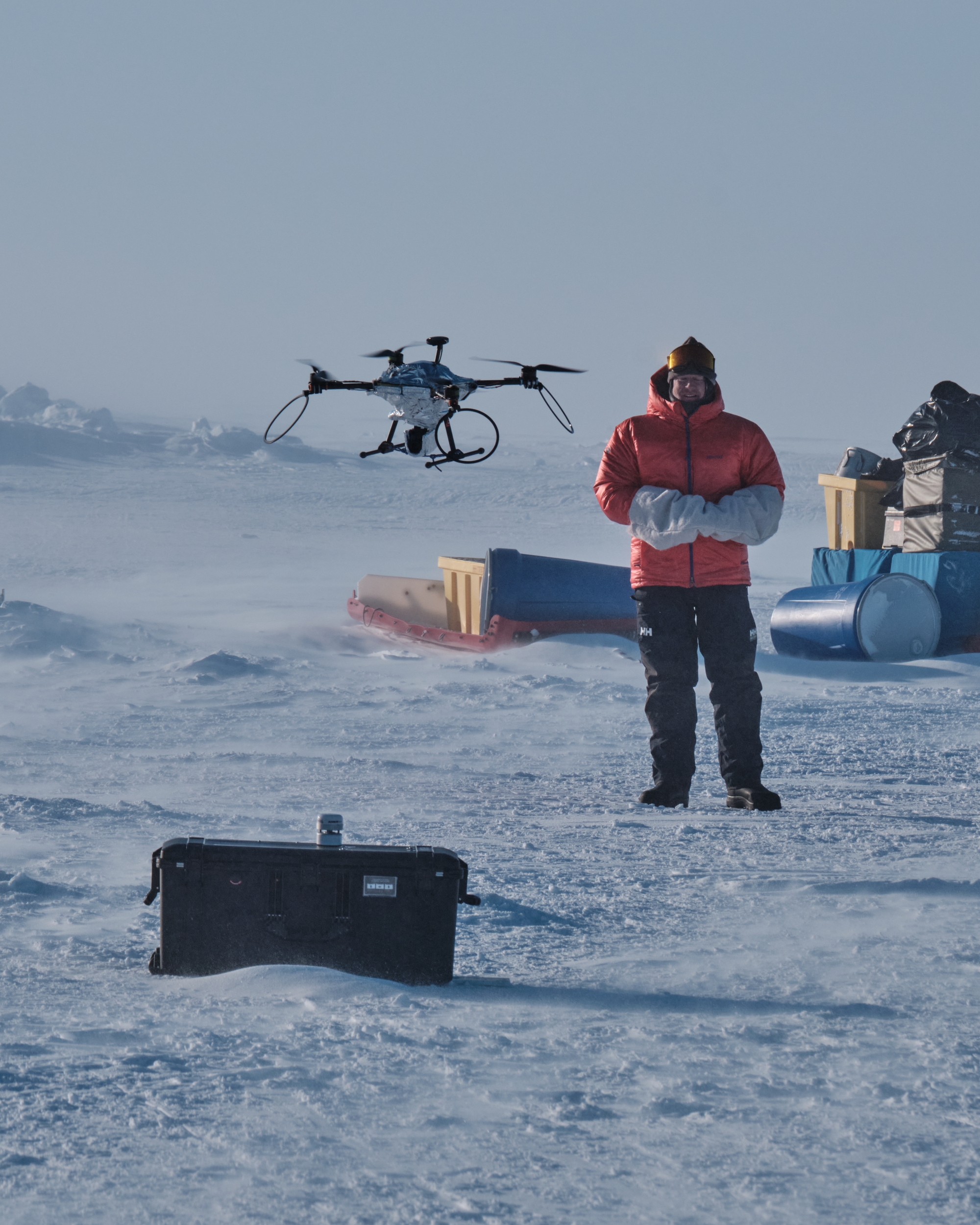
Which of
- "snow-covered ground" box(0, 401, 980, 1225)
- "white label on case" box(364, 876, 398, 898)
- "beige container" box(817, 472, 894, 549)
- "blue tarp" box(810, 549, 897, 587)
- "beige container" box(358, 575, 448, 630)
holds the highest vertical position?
"beige container" box(817, 472, 894, 549)

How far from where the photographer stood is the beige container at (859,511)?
10734 mm

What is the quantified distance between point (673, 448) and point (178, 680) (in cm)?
508

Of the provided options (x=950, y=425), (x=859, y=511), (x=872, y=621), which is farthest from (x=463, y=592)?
(x=950, y=425)

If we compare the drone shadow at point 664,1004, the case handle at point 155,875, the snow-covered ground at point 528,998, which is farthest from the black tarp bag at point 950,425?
the case handle at point 155,875

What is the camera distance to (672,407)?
473 cm

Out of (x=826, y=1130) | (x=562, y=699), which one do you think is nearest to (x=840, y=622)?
(x=562, y=699)

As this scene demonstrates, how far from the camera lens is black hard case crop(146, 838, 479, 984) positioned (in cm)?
265

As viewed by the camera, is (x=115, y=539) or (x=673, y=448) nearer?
(x=673, y=448)

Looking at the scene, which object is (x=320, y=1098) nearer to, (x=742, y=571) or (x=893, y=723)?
(x=742, y=571)

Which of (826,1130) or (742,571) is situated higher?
(742,571)

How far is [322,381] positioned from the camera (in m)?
4.60

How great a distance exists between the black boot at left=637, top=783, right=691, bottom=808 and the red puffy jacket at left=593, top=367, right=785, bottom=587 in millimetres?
721

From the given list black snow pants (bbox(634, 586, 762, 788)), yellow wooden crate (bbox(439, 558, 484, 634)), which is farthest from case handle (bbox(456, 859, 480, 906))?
yellow wooden crate (bbox(439, 558, 484, 634))

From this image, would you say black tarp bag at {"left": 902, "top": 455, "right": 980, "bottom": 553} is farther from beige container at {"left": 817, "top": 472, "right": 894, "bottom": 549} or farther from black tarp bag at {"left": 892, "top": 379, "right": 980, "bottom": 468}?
beige container at {"left": 817, "top": 472, "right": 894, "bottom": 549}
